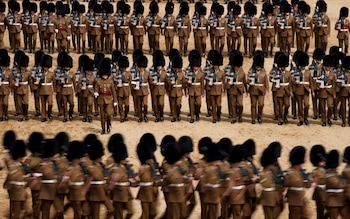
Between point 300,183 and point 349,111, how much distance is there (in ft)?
24.8

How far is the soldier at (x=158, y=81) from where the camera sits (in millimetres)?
22578

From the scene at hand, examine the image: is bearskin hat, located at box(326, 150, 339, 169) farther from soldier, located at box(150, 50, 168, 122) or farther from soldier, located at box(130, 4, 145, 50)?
soldier, located at box(130, 4, 145, 50)

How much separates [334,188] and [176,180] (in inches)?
103

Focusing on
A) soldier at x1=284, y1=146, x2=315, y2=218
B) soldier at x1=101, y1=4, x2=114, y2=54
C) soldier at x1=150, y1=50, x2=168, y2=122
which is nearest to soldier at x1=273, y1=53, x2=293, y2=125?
soldier at x1=150, y1=50, x2=168, y2=122

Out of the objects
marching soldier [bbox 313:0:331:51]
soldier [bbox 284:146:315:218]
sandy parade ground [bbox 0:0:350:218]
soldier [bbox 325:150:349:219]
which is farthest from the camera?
marching soldier [bbox 313:0:331:51]

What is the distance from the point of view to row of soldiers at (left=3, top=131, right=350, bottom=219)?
1570 centimetres

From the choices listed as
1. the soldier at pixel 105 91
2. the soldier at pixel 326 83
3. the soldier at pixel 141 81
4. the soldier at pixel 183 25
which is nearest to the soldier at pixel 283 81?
the soldier at pixel 326 83

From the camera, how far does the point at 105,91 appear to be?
21250 mm

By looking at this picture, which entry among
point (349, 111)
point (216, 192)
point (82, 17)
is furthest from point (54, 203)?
point (82, 17)

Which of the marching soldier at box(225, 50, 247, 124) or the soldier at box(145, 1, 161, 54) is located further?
the soldier at box(145, 1, 161, 54)

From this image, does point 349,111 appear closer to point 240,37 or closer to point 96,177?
point 240,37

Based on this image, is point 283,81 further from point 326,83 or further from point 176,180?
point 176,180

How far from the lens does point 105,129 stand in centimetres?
2212

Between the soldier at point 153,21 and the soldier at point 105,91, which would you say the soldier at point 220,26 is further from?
the soldier at point 105,91
